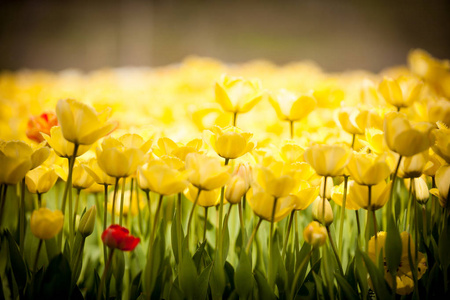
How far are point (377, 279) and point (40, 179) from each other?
592mm

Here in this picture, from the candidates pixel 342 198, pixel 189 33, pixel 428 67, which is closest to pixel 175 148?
pixel 342 198

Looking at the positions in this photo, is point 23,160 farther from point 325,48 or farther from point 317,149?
point 325,48

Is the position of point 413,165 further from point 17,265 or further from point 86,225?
point 17,265

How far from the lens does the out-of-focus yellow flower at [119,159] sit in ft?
2.18

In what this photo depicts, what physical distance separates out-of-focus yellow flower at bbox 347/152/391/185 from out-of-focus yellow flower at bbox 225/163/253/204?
0.17m

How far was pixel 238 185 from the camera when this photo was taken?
693 mm

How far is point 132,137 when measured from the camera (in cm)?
75

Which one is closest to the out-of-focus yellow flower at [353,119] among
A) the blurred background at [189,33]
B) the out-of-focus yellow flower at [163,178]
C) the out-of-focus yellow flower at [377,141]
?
the out-of-focus yellow flower at [377,141]

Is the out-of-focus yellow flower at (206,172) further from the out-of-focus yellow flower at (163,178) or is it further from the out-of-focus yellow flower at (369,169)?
the out-of-focus yellow flower at (369,169)

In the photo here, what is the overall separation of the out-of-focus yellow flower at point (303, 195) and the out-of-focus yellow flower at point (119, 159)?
250mm

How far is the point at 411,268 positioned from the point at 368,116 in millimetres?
301

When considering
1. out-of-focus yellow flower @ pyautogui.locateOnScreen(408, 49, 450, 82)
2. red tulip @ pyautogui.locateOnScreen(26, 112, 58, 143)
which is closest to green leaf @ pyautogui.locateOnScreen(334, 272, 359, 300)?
red tulip @ pyautogui.locateOnScreen(26, 112, 58, 143)

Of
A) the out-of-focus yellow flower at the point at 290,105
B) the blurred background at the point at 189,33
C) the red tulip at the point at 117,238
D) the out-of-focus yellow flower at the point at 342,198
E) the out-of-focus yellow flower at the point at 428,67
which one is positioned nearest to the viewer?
the red tulip at the point at 117,238

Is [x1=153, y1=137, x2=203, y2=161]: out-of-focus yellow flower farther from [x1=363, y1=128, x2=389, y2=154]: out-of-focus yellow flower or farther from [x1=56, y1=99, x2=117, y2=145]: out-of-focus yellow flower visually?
[x1=363, y1=128, x2=389, y2=154]: out-of-focus yellow flower
